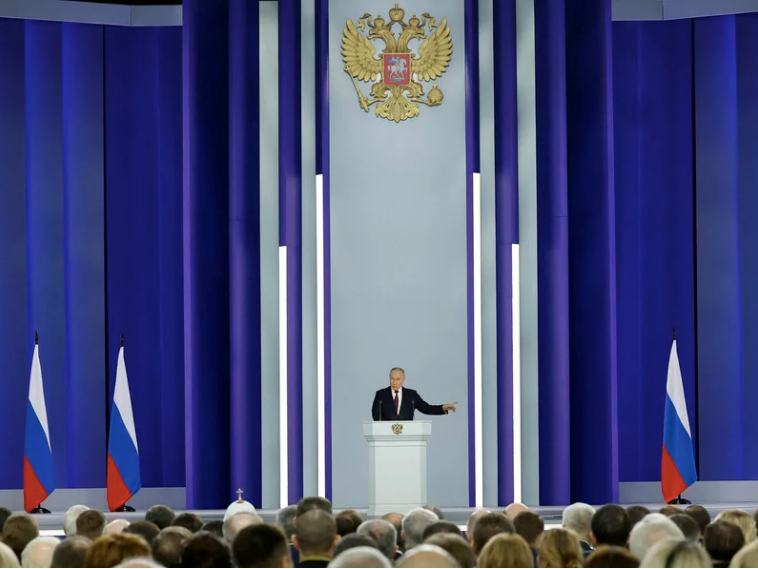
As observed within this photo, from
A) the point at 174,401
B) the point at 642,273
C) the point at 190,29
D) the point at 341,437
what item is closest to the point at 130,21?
the point at 190,29

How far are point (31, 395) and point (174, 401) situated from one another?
1910 millimetres

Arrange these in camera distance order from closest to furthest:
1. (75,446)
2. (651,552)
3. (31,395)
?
(651,552)
(31,395)
(75,446)

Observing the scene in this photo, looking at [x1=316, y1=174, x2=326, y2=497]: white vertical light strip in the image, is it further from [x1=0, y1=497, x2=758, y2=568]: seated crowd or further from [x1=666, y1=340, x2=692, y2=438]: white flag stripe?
[x1=0, y1=497, x2=758, y2=568]: seated crowd

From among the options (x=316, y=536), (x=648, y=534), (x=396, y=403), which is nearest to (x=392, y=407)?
(x=396, y=403)

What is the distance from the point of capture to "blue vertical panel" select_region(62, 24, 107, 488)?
1334 centimetres

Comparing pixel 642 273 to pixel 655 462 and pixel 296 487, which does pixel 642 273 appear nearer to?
pixel 655 462

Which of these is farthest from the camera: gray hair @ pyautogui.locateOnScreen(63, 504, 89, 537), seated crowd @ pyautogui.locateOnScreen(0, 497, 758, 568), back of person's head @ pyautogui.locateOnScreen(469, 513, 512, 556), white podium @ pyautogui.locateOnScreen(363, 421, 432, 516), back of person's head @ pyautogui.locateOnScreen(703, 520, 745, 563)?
white podium @ pyautogui.locateOnScreen(363, 421, 432, 516)

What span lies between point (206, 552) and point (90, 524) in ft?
5.76

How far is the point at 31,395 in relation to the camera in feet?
39.5

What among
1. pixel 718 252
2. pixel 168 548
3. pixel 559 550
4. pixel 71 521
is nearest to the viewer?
pixel 559 550

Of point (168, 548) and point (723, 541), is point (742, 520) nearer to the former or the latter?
point (723, 541)

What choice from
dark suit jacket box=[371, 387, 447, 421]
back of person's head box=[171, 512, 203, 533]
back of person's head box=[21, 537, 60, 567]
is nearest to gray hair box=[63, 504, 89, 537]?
back of person's head box=[171, 512, 203, 533]

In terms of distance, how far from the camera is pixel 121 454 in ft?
39.4

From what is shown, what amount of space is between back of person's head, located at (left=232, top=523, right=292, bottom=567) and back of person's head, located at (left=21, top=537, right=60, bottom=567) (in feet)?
3.55
